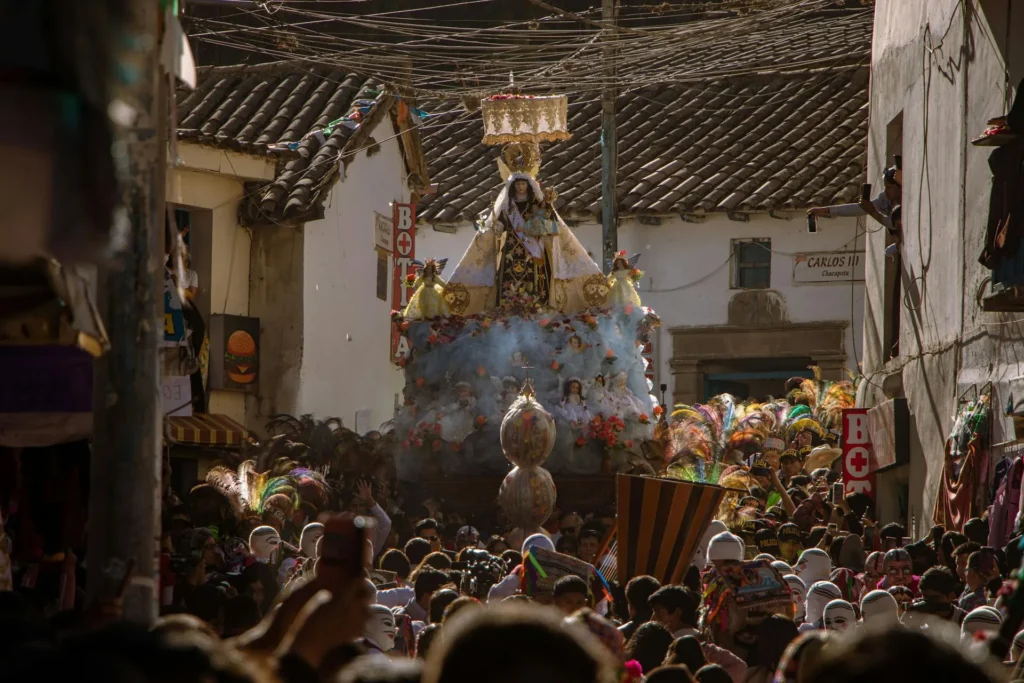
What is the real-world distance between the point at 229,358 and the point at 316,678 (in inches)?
848

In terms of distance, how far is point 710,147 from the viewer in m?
36.3

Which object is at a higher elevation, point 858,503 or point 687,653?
point 858,503

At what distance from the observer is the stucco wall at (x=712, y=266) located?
1355 inches

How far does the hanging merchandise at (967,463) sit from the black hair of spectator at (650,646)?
8.87 m

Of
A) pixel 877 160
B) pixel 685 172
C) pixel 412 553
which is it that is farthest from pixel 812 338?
pixel 412 553

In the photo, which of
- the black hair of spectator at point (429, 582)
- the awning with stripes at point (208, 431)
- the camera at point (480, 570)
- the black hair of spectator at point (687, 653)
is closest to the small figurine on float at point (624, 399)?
the awning with stripes at point (208, 431)

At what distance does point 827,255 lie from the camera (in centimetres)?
3450

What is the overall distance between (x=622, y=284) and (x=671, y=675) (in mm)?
18323

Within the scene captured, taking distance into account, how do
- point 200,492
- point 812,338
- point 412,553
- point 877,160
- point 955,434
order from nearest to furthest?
point 200,492
point 412,553
point 955,434
point 877,160
point 812,338

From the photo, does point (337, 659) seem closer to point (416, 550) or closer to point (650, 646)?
point (650, 646)

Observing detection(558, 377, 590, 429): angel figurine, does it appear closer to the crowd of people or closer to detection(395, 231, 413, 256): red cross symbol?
the crowd of people

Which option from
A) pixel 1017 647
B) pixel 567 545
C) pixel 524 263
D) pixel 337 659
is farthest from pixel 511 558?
pixel 524 263

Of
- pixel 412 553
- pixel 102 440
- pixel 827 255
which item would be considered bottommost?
pixel 412 553

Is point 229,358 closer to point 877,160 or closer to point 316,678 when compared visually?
point 877,160
